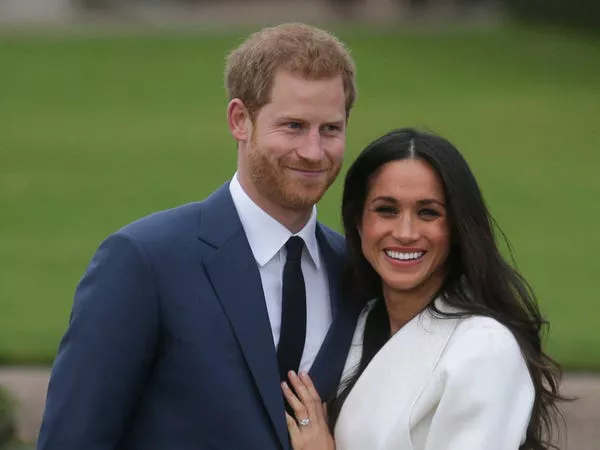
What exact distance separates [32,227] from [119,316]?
9.58 metres

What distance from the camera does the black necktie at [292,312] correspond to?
3.74 m

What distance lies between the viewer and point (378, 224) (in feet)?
12.7

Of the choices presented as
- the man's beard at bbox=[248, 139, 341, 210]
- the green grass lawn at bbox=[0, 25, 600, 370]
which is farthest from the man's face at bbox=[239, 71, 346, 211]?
the green grass lawn at bbox=[0, 25, 600, 370]

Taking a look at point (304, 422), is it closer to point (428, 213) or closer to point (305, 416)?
point (305, 416)

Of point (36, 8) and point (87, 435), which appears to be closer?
point (87, 435)

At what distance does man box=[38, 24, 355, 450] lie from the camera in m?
3.56

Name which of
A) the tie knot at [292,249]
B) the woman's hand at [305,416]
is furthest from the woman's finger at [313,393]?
the tie knot at [292,249]

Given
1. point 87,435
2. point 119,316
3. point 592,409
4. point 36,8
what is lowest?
point 36,8

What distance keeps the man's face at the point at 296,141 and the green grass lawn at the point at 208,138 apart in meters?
4.23

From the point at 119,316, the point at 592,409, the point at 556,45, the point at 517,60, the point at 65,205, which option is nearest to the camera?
the point at 119,316

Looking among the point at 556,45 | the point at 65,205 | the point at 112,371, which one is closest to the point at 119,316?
the point at 112,371

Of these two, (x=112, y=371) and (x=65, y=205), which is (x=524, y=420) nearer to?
(x=112, y=371)

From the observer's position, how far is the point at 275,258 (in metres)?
Result: 3.80

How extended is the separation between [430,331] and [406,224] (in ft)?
0.92
